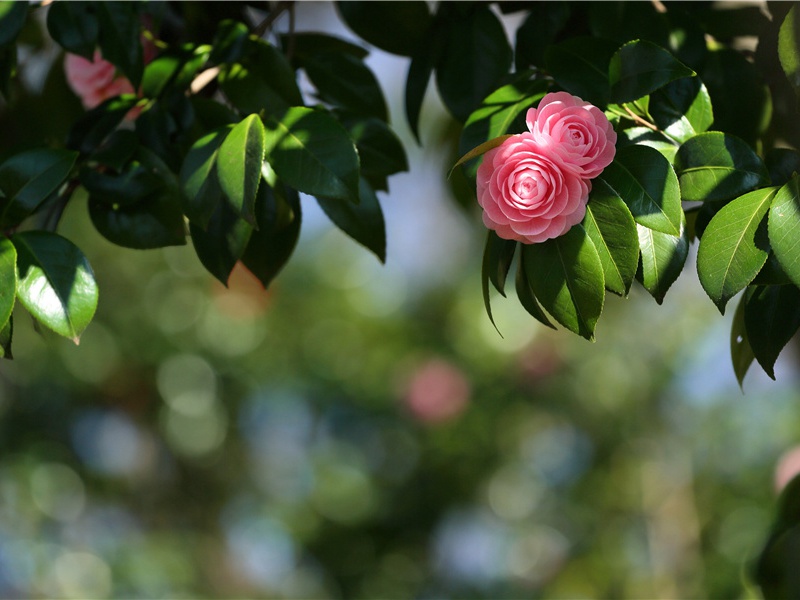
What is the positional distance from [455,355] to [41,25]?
1522mm

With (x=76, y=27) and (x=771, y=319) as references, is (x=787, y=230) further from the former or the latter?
(x=76, y=27)

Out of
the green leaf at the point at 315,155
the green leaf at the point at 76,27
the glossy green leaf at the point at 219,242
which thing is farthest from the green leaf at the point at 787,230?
the green leaf at the point at 76,27

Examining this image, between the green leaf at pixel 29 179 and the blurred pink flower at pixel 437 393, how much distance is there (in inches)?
67.6

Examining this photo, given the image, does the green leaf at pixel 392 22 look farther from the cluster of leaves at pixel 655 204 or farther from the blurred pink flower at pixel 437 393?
the blurred pink flower at pixel 437 393

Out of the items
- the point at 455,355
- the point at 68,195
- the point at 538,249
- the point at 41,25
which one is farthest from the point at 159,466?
the point at 538,249

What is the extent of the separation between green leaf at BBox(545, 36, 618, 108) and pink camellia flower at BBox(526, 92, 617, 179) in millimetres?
42

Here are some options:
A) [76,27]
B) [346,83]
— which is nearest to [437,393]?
[346,83]

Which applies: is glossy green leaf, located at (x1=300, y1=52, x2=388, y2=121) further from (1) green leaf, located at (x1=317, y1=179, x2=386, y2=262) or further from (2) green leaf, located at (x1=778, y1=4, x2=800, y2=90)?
(2) green leaf, located at (x1=778, y1=4, x2=800, y2=90)

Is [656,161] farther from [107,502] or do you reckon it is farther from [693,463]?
[107,502]

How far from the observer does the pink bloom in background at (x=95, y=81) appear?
28.8 inches

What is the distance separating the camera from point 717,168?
44 cm

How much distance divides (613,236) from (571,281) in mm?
33

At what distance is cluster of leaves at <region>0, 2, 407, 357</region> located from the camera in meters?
0.49

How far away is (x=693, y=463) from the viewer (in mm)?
2102
